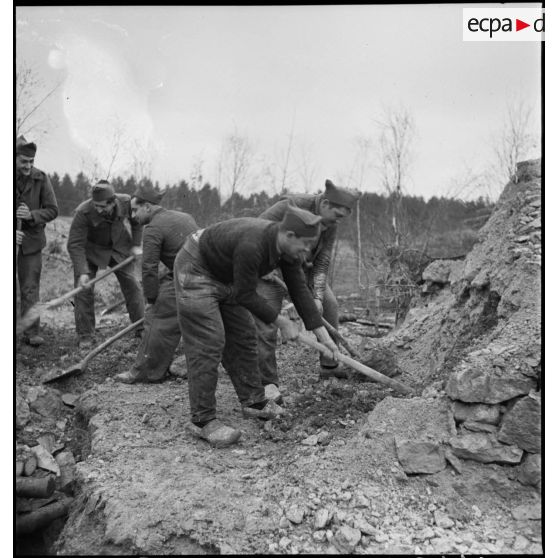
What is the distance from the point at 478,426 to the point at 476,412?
79 mm

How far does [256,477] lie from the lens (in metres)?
3.16

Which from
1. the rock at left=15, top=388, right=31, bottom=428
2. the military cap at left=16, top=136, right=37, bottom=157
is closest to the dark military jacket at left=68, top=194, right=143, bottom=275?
the military cap at left=16, top=136, right=37, bottom=157

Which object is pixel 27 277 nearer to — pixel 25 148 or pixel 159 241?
pixel 25 148

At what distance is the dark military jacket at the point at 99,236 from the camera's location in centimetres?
575

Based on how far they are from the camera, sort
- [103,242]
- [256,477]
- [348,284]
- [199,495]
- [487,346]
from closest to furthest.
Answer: [199,495], [256,477], [487,346], [103,242], [348,284]

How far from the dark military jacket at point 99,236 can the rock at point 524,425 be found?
4.48 meters

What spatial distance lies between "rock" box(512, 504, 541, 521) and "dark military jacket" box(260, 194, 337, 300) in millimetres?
2425

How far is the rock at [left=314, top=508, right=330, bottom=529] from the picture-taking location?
106 inches

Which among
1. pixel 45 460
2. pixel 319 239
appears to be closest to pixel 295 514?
pixel 45 460

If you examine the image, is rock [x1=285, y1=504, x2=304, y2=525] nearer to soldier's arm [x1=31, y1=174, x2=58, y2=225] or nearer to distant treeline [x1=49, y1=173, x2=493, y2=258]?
soldier's arm [x1=31, y1=174, x2=58, y2=225]

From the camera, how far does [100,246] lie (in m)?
6.02

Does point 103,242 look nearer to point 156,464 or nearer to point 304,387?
point 304,387

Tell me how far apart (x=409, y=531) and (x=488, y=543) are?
388 mm
